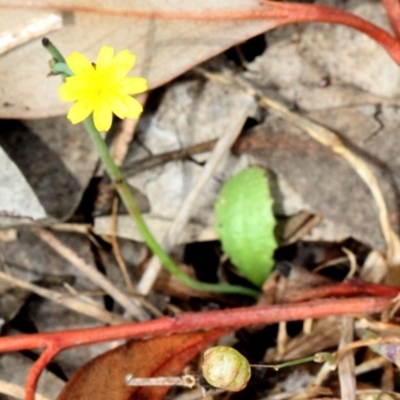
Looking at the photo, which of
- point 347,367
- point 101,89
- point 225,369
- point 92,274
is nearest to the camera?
point 225,369

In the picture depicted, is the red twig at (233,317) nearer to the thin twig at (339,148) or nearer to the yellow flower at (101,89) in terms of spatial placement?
the thin twig at (339,148)

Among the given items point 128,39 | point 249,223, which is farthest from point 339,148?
point 128,39

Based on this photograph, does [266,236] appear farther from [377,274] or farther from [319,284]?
[377,274]

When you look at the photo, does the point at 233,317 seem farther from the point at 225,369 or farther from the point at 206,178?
the point at 206,178

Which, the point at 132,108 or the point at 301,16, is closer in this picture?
the point at 132,108

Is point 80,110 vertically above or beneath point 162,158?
beneath

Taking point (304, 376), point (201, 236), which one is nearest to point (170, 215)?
point (201, 236)

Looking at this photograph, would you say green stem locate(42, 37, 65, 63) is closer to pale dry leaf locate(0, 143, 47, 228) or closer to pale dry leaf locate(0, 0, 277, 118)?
pale dry leaf locate(0, 0, 277, 118)

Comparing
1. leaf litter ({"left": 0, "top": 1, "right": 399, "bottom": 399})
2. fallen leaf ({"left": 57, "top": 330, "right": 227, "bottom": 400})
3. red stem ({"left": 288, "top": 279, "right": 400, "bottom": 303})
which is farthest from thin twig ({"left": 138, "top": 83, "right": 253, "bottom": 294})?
red stem ({"left": 288, "top": 279, "right": 400, "bottom": 303})
